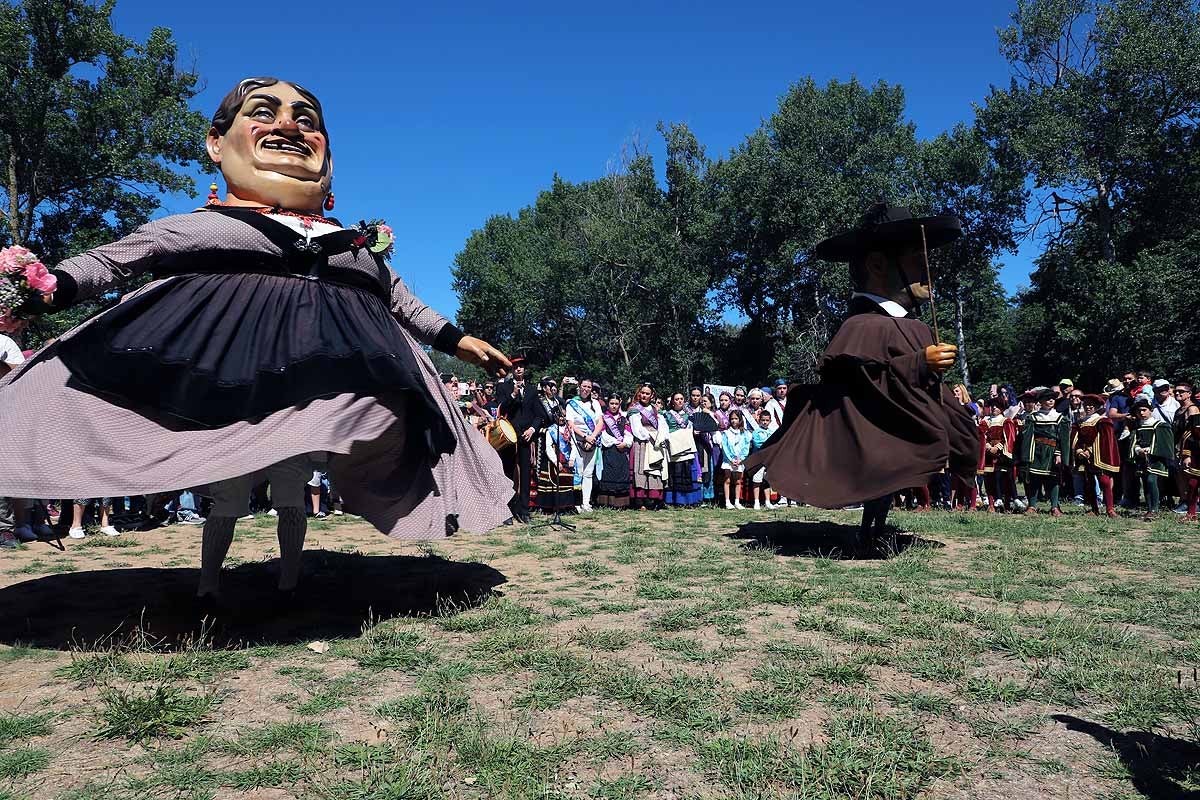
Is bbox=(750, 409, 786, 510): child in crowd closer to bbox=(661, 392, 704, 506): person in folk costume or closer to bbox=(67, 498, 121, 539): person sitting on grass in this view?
bbox=(661, 392, 704, 506): person in folk costume

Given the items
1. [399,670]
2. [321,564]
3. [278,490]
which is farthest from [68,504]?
A: [399,670]

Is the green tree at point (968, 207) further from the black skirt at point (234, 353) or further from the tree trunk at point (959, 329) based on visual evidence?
the black skirt at point (234, 353)

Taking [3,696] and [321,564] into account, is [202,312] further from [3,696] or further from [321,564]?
[321,564]

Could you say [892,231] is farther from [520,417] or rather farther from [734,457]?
[734,457]

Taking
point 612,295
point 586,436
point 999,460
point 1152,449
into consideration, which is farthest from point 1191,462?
point 612,295

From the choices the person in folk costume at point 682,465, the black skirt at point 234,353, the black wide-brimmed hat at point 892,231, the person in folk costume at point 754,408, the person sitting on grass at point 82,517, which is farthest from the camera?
the person in folk costume at point 754,408

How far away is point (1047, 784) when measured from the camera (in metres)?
2.28

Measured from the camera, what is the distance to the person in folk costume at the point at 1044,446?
9.91m

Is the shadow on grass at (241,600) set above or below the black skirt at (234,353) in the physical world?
below

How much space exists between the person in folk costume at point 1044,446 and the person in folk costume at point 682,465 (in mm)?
4603

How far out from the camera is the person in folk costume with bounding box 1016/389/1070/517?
9906 mm

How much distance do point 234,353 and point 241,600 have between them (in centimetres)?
183

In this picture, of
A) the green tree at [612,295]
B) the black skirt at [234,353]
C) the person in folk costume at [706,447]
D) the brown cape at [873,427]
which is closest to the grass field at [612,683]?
the brown cape at [873,427]

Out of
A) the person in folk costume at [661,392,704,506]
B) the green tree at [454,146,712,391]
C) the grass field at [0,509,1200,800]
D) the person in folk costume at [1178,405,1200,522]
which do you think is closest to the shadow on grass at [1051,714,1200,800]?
the grass field at [0,509,1200,800]
